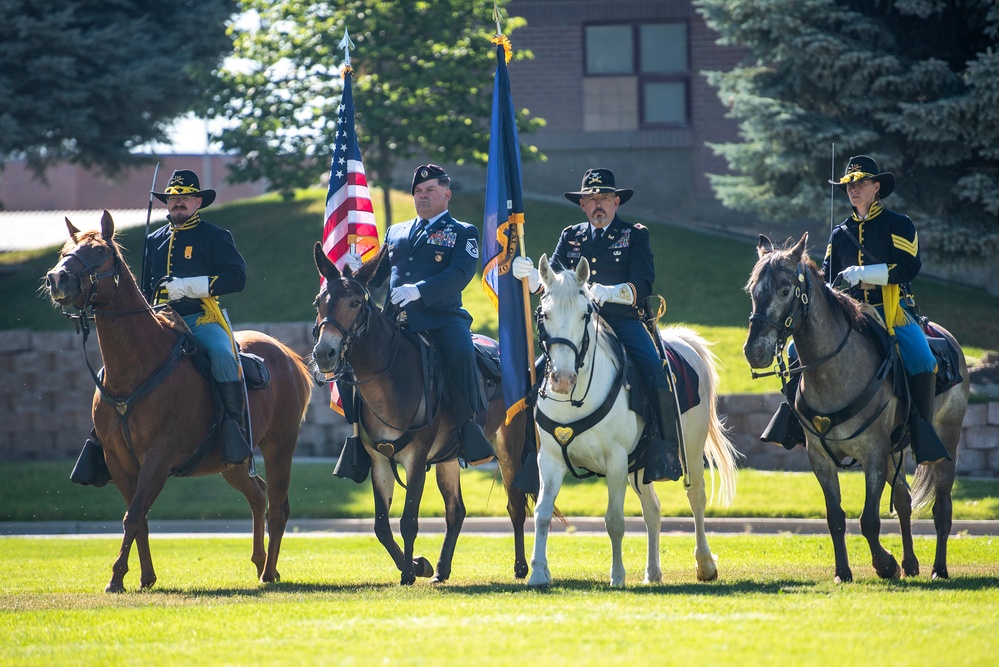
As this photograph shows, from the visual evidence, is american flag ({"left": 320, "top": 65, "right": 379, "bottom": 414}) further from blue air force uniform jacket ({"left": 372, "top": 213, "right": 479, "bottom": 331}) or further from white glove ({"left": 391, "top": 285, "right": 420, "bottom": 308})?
white glove ({"left": 391, "top": 285, "right": 420, "bottom": 308})

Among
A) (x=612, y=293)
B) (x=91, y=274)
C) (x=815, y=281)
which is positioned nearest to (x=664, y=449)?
(x=612, y=293)

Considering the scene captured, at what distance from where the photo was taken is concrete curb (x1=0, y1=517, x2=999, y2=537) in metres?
17.0

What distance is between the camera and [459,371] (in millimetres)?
11969

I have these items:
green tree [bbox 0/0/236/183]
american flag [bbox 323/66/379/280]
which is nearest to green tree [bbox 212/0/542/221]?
green tree [bbox 0/0/236/183]

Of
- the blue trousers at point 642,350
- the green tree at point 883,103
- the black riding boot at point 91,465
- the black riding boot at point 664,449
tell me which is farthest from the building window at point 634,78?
the black riding boot at point 91,465

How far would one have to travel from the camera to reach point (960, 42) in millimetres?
23141

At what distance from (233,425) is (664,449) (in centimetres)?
388

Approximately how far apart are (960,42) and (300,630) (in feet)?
62.2

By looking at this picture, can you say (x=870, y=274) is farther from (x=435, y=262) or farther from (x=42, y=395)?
(x=42, y=395)

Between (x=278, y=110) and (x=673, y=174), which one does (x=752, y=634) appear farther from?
(x=673, y=174)

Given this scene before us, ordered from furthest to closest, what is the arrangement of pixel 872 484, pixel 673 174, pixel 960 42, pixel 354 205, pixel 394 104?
1. pixel 673 174
2. pixel 394 104
3. pixel 960 42
4. pixel 354 205
5. pixel 872 484

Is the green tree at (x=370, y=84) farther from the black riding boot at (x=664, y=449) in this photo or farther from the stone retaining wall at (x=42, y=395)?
the black riding boot at (x=664, y=449)

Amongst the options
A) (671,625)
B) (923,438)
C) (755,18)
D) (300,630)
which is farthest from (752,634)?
(755,18)

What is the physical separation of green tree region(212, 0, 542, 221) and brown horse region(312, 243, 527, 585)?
43.6 feet
